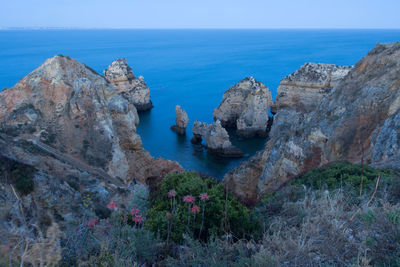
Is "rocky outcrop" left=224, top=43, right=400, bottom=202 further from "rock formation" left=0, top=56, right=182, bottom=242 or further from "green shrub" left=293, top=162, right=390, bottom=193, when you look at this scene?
"rock formation" left=0, top=56, right=182, bottom=242

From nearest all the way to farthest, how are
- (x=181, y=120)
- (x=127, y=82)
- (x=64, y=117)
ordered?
(x=64, y=117), (x=181, y=120), (x=127, y=82)

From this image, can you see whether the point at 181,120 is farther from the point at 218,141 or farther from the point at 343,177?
the point at 343,177

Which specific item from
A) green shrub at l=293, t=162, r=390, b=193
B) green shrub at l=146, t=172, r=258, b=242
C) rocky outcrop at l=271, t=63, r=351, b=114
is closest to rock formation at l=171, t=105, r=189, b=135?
rocky outcrop at l=271, t=63, r=351, b=114

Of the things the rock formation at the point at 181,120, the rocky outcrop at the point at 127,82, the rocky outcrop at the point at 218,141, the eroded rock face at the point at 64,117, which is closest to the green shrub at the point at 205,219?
the eroded rock face at the point at 64,117

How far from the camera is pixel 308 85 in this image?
3653 cm

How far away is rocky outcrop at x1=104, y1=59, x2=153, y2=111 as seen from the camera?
4584 centimetres

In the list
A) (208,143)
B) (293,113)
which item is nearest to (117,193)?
(208,143)

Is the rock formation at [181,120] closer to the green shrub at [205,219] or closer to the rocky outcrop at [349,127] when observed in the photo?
the rocky outcrop at [349,127]

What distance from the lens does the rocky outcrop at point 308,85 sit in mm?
35263

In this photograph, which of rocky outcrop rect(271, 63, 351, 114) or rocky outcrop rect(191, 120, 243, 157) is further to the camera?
rocky outcrop rect(271, 63, 351, 114)

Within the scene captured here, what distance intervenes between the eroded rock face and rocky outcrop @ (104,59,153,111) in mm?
27877

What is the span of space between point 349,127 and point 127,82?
128 feet

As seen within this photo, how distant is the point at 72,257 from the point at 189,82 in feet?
210

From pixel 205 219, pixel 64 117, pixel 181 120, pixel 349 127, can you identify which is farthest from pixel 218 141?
pixel 205 219
